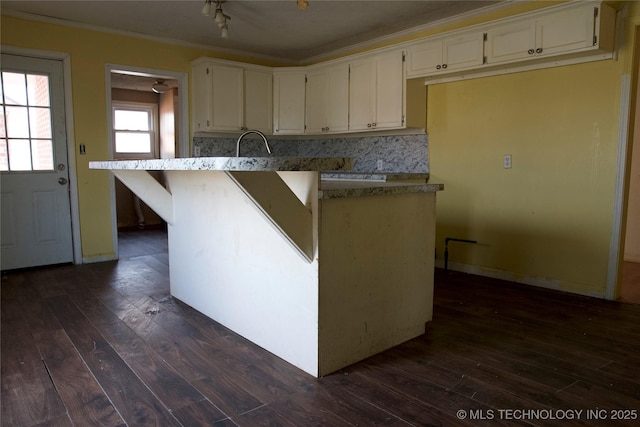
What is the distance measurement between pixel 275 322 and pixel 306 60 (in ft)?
14.3

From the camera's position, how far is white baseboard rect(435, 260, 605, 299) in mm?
3439

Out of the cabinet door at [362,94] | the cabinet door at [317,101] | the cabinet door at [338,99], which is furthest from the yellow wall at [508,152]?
the cabinet door at [317,101]

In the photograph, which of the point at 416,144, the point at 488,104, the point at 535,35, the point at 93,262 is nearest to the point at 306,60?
the point at 416,144

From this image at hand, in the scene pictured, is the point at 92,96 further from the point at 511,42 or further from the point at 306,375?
the point at 511,42

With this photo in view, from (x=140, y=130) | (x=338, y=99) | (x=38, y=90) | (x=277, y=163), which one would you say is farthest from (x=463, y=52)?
(x=140, y=130)

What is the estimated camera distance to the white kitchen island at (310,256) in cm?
191

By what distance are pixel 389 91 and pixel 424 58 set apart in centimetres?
46

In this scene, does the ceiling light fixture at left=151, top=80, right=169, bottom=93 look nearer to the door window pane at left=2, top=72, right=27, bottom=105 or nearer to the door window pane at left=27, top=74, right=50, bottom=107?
the door window pane at left=27, top=74, right=50, bottom=107

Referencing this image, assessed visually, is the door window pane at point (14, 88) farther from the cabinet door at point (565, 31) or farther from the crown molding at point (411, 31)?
the cabinet door at point (565, 31)

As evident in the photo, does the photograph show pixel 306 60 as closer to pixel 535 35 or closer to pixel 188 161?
pixel 535 35

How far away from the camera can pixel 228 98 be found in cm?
496

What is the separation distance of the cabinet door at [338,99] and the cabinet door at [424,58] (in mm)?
838

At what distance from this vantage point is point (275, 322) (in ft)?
7.43

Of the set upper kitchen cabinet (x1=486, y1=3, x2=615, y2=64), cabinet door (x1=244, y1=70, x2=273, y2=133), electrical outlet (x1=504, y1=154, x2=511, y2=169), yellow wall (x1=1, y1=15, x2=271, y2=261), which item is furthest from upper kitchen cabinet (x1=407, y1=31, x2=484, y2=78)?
yellow wall (x1=1, y1=15, x2=271, y2=261)
